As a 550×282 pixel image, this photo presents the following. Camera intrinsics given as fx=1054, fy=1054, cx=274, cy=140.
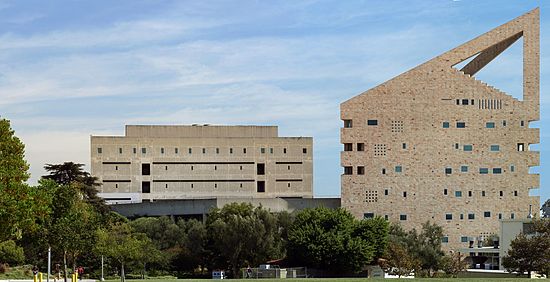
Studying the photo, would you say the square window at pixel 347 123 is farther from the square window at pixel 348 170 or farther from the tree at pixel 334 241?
the tree at pixel 334 241

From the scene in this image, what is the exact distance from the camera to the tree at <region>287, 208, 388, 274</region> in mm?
88312

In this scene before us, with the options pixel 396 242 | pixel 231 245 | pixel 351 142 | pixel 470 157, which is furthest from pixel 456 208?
pixel 231 245

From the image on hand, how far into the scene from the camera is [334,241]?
88.8 metres

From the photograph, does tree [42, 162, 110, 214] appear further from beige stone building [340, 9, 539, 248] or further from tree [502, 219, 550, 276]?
tree [502, 219, 550, 276]

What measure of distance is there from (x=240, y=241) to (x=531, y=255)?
92.7ft

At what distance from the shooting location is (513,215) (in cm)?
12744

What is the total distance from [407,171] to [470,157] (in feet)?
26.1

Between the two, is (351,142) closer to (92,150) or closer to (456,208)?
(456,208)

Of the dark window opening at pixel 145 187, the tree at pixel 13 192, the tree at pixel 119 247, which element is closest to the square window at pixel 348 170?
the dark window opening at pixel 145 187

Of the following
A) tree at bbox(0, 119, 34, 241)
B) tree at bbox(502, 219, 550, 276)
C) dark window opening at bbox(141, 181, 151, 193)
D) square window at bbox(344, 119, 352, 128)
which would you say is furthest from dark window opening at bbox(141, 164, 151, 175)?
tree at bbox(0, 119, 34, 241)

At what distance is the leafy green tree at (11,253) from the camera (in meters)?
76.9

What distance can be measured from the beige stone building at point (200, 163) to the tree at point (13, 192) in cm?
11360

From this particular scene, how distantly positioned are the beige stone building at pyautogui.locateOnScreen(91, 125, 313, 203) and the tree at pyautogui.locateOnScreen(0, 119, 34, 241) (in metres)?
114

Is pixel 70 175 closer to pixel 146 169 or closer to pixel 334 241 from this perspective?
pixel 334 241
